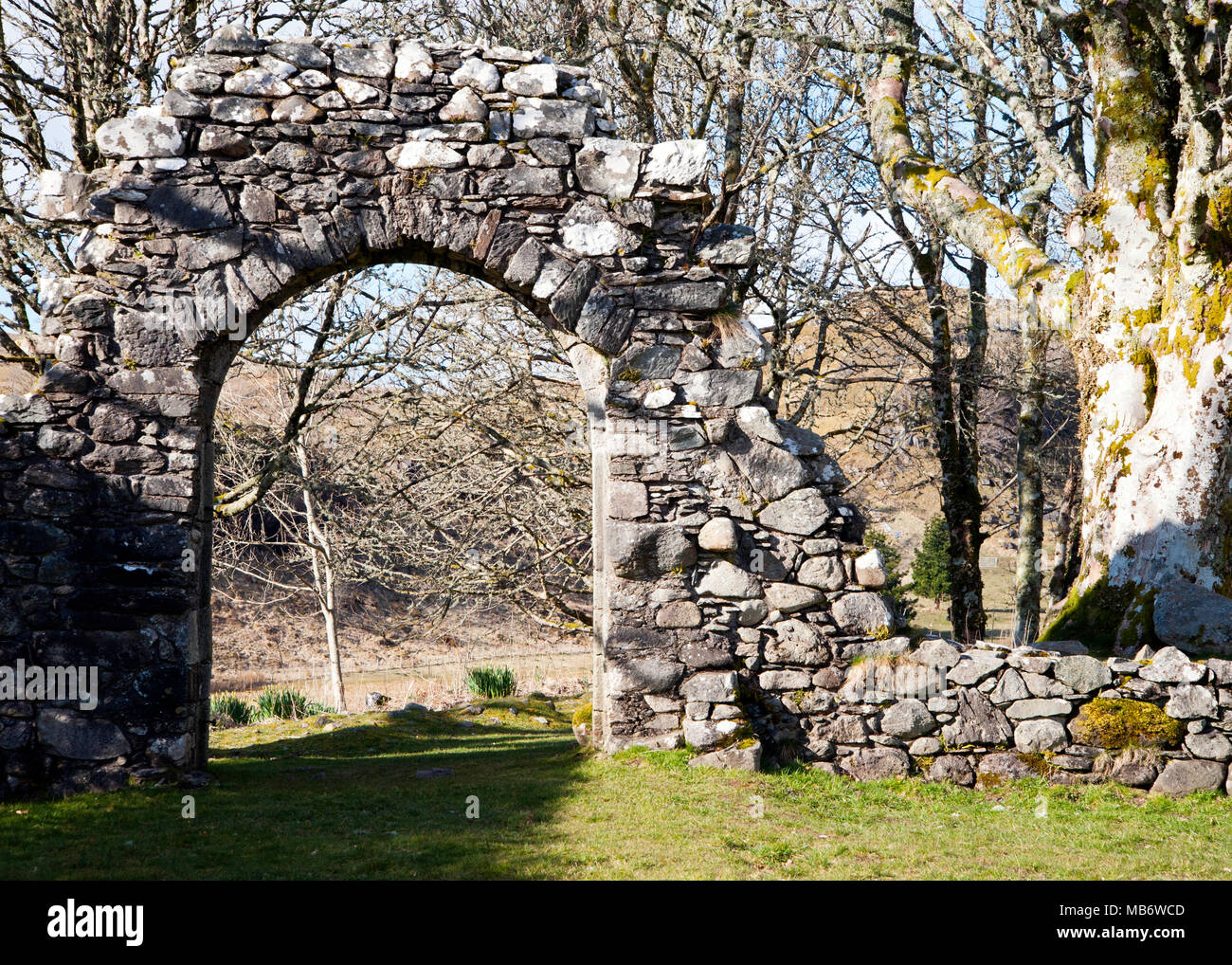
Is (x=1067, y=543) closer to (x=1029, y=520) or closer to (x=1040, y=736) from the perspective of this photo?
(x=1029, y=520)

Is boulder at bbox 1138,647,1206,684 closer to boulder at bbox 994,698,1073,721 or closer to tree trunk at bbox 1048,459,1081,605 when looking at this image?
boulder at bbox 994,698,1073,721

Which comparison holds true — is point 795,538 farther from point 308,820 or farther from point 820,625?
point 308,820

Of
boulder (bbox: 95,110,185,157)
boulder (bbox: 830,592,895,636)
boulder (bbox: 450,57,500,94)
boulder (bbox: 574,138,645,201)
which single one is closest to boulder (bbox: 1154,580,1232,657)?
boulder (bbox: 830,592,895,636)

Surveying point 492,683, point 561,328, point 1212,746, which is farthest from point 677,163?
point 492,683

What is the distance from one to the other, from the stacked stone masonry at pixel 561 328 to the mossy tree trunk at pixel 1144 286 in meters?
1.17

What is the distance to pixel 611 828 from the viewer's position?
185 inches

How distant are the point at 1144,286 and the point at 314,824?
651cm

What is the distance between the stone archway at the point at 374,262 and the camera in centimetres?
571

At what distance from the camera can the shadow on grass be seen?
4.17 metres

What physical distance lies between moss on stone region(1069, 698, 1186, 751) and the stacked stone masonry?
4.0 inches

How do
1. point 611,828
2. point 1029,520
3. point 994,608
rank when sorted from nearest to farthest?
1. point 611,828
2. point 1029,520
3. point 994,608
